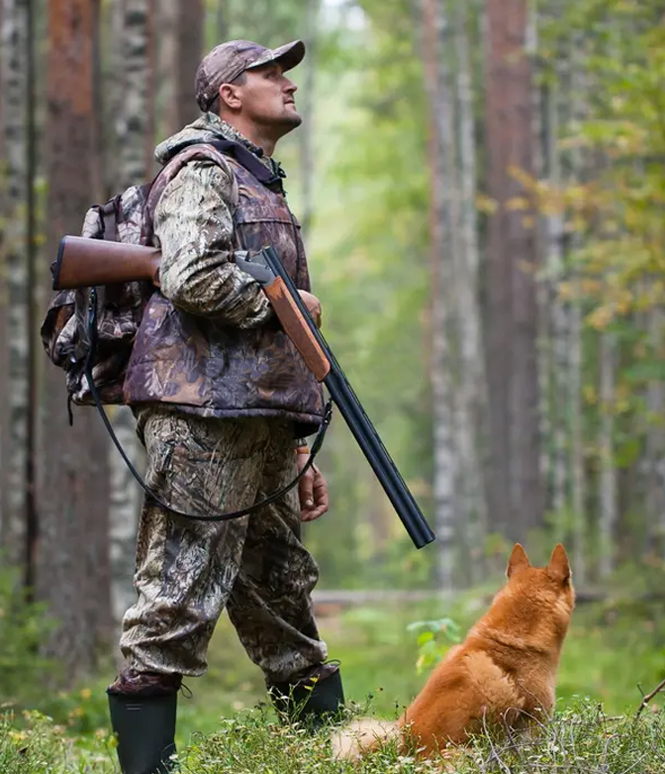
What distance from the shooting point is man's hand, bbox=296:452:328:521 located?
5785 mm

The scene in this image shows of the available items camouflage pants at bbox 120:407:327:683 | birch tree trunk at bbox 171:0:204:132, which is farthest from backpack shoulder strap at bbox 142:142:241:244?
birch tree trunk at bbox 171:0:204:132

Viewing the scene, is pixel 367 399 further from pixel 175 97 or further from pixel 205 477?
pixel 205 477

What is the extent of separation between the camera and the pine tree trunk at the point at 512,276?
21656 mm

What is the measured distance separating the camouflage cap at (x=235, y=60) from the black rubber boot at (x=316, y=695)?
2373 millimetres

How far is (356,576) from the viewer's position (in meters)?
33.1

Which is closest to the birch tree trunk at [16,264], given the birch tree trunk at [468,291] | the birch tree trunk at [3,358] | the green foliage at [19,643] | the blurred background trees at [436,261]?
the blurred background trees at [436,261]

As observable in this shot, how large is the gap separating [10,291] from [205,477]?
650 centimetres

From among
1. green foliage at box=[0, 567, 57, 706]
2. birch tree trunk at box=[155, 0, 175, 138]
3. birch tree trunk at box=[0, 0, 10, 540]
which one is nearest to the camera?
green foliage at box=[0, 567, 57, 706]

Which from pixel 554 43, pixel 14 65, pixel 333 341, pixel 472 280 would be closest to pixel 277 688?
pixel 14 65

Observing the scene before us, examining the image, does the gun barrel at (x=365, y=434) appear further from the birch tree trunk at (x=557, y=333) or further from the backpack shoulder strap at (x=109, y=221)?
the birch tree trunk at (x=557, y=333)

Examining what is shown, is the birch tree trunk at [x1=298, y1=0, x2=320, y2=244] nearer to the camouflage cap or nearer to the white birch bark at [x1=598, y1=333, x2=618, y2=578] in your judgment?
the white birch bark at [x1=598, y1=333, x2=618, y2=578]

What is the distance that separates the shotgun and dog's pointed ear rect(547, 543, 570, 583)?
0.64 metres

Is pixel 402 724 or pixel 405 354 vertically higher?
pixel 405 354

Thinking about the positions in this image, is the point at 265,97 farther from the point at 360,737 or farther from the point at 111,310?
the point at 360,737
